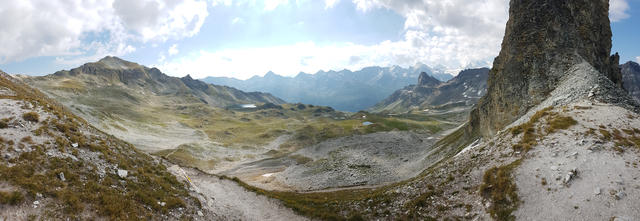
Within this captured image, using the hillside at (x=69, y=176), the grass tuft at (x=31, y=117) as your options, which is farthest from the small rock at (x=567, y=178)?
the grass tuft at (x=31, y=117)

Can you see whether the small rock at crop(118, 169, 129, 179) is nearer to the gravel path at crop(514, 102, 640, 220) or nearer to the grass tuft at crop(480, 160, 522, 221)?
the grass tuft at crop(480, 160, 522, 221)

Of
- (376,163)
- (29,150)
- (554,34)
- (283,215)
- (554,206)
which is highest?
(554,34)

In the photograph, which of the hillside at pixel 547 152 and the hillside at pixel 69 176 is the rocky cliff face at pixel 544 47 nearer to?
the hillside at pixel 547 152

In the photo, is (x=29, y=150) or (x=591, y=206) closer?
(x=591, y=206)

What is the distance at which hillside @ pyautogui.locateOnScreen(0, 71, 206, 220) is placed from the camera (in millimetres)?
14641

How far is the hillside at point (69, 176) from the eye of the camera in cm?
1464

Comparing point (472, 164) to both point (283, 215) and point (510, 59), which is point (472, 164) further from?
point (510, 59)

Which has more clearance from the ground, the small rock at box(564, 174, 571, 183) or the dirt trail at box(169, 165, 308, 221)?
the small rock at box(564, 174, 571, 183)

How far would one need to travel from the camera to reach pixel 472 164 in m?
26.8

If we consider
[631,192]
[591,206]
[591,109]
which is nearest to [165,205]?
[591,206]

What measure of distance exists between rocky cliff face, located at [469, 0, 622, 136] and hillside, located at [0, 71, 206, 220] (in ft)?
153

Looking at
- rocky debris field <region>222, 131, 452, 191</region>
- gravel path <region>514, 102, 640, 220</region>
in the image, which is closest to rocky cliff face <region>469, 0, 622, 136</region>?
gravel path <region>514, 102, 640, 220</region>

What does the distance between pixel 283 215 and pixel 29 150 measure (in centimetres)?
A: 2124

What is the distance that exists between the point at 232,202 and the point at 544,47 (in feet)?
158
